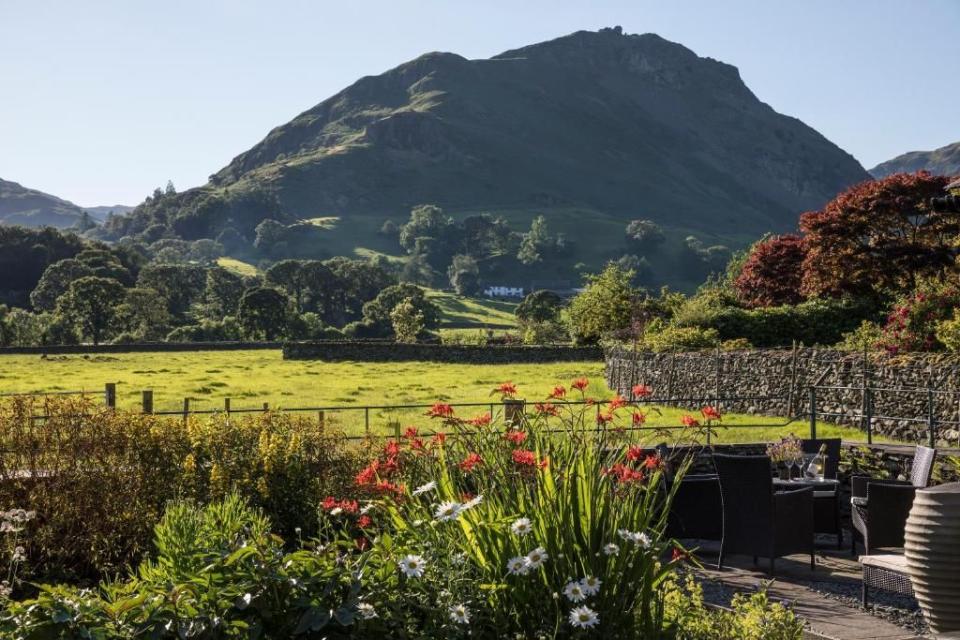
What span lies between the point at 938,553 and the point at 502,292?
483 ft

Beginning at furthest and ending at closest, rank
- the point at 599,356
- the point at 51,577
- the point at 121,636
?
the point at 599,356 → the point at 51,577 → the point at 121,636

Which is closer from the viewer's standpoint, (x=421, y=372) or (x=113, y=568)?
(x=113, y=568)

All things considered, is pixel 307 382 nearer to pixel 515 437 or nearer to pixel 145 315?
pixel 515 437

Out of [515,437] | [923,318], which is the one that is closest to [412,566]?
[515,437]

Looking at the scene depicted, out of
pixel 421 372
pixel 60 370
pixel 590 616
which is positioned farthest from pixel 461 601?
pixel 60 370

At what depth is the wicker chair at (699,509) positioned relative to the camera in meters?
9.29

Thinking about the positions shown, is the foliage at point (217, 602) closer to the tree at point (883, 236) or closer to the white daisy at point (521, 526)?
the white daisy at point (521, 526)

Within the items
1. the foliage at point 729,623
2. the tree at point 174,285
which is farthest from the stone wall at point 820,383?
the tree at point 174,285

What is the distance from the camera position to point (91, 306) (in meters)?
69.5

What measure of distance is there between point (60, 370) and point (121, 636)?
3862 cm

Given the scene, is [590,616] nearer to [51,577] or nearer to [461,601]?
[461,601]

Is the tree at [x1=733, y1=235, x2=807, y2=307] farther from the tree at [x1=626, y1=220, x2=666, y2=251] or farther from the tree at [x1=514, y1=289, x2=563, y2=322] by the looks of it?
the tree at [x1=626, y1=220, x2=666, y2=251]

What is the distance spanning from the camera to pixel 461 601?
410 cm

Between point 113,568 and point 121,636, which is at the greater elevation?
point 121,636
